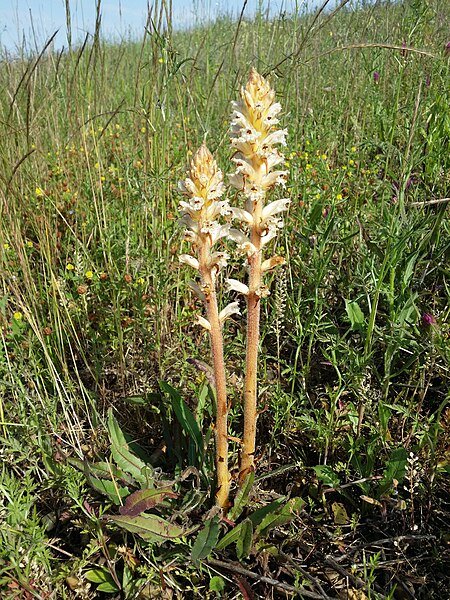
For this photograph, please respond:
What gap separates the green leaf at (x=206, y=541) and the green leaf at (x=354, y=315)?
0.97 m

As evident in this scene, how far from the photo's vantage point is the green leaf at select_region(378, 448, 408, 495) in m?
1.68

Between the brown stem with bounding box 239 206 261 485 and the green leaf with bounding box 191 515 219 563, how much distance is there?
0.18 meters

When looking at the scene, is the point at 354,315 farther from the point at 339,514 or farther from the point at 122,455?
the point at 122,455

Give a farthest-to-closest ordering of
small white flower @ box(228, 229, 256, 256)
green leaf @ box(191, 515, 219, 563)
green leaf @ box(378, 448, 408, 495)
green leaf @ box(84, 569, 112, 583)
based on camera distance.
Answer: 1. green leaf @ box(378, 448, 408, 495)
2. green leaf @ box(84, 569, 112, 583)
3. green leaf @ box(191, 515, 219, 563)
4. small white flower @ box(228, 229, 256, 256)

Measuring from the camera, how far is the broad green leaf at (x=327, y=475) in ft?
5.71

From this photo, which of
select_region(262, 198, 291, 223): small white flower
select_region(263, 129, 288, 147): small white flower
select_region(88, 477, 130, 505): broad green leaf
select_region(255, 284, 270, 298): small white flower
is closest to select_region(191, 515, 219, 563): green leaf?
select_region(88, 477, 130, 505): broad green leaf

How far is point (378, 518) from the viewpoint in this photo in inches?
68.8

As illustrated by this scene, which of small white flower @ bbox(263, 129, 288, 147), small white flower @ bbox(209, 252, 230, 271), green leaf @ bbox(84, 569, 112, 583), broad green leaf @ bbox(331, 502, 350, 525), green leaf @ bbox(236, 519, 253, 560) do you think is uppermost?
small white flower @ bbox(263, 129, 288, 147)

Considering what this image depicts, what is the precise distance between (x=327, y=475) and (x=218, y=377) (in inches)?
24.1

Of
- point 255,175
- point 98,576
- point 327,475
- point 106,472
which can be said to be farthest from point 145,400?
point 255,175

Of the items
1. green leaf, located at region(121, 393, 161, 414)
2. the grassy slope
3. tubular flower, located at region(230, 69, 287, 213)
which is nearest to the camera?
tubular flower, located at region(230, 69, 287, 213)

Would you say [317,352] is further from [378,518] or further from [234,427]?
[378,518]

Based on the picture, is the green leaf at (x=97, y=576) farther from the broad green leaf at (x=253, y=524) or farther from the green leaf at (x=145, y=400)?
the green leaf at (x=145, y=400)

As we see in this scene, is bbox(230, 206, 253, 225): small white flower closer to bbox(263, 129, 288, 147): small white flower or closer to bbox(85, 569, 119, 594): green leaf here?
bbox(263, 129, 288, 147): small white flower
